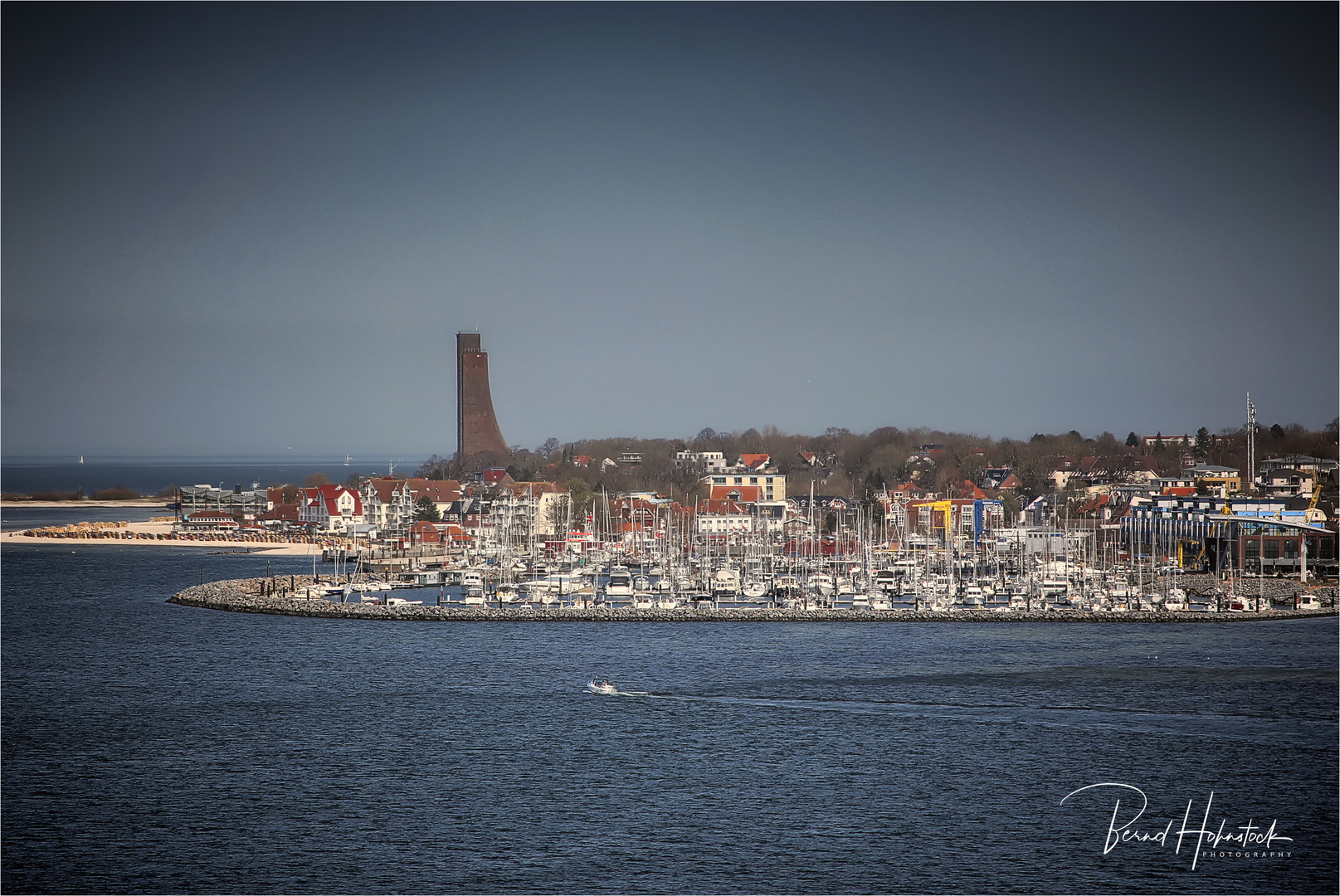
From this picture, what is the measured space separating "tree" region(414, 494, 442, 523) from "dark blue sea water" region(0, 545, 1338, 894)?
17.5 meters

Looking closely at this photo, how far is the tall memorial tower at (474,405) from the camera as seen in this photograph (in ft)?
170

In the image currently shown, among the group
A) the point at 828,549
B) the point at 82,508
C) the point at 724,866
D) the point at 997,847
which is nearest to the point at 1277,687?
the point at 997,847

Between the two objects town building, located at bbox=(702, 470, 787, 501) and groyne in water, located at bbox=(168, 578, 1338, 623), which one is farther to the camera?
town building, located at bbox=(702, 470, 787, 501)

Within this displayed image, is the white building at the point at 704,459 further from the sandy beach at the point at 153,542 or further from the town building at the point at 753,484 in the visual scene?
the sandy beach at the point at 153,542

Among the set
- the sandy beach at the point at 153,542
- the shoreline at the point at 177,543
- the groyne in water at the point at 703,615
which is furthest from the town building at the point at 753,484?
the groyne in water at the point at 703,615

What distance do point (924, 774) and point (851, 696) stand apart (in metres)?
2.68

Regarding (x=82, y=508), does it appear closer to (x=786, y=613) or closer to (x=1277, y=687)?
(x=786, y=613)

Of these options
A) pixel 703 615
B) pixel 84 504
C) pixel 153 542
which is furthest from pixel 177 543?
pixel 84 504

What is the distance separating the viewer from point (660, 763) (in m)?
9.55

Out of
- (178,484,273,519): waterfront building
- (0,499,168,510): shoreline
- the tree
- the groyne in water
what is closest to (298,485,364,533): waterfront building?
the tree

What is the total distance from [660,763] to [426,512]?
24660mm

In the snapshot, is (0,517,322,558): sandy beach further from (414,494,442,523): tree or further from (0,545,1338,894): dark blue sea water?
(0,545,1338,894): dark blue sea water

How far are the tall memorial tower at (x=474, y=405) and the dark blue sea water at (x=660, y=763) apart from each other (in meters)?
36.1

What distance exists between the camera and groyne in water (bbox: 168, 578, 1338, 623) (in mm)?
17578
